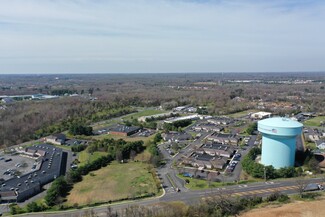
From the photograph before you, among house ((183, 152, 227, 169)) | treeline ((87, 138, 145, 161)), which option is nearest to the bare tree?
house ((183, 152, 227, 169))

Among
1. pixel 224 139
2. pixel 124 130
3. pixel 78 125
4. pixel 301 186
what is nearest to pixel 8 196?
pixel 78 125

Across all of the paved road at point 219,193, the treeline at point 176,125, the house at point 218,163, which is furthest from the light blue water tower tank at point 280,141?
the treeline at point 176,125

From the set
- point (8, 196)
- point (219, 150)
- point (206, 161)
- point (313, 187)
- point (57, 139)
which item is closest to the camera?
point (8, 196)

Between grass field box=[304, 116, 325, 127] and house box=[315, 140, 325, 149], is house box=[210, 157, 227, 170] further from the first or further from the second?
grass field box=[304, 116, 325, 127]

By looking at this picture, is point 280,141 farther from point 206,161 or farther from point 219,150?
point 219,150

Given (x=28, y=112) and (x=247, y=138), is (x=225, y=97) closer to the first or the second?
(x=247, y=138)

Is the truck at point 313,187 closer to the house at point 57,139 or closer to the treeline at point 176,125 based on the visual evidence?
the treeline at point 176,125

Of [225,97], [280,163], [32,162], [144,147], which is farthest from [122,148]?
[225,97]
